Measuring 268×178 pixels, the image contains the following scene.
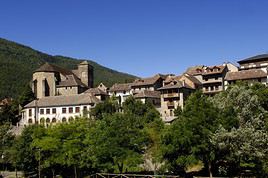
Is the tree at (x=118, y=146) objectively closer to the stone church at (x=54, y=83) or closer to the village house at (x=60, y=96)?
the village house at (x=60, y=96)

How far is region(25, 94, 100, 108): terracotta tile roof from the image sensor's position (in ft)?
284

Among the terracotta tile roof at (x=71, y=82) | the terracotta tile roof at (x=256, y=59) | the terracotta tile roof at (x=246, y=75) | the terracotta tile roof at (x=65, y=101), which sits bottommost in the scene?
the terracotta tile roof at (x=65, y=101)

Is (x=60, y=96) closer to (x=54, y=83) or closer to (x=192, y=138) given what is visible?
(x=54, y=83)

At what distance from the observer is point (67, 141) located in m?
45.1

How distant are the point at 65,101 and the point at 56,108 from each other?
2.69 meters

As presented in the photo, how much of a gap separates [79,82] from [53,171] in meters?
59.4

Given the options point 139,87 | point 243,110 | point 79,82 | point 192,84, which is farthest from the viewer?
point 79,82

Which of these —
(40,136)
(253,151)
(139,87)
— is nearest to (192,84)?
(139,87)

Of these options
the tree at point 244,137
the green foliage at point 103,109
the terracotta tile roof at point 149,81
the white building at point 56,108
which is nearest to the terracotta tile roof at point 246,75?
the terracotta tile roof at point 149,81

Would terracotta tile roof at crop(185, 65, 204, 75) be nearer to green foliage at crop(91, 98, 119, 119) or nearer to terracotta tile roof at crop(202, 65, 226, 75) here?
terracotta tile roof at crop(202, 65, 226, 75)

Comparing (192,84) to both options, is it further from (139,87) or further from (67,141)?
(67,141)

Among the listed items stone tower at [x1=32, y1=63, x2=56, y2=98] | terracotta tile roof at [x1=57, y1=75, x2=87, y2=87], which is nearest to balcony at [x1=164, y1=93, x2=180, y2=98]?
terracotta tile roof at [x1=57, y1=75, x2=87, y2=87]

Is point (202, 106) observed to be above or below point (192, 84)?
below

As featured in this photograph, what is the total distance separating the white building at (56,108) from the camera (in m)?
87.0
